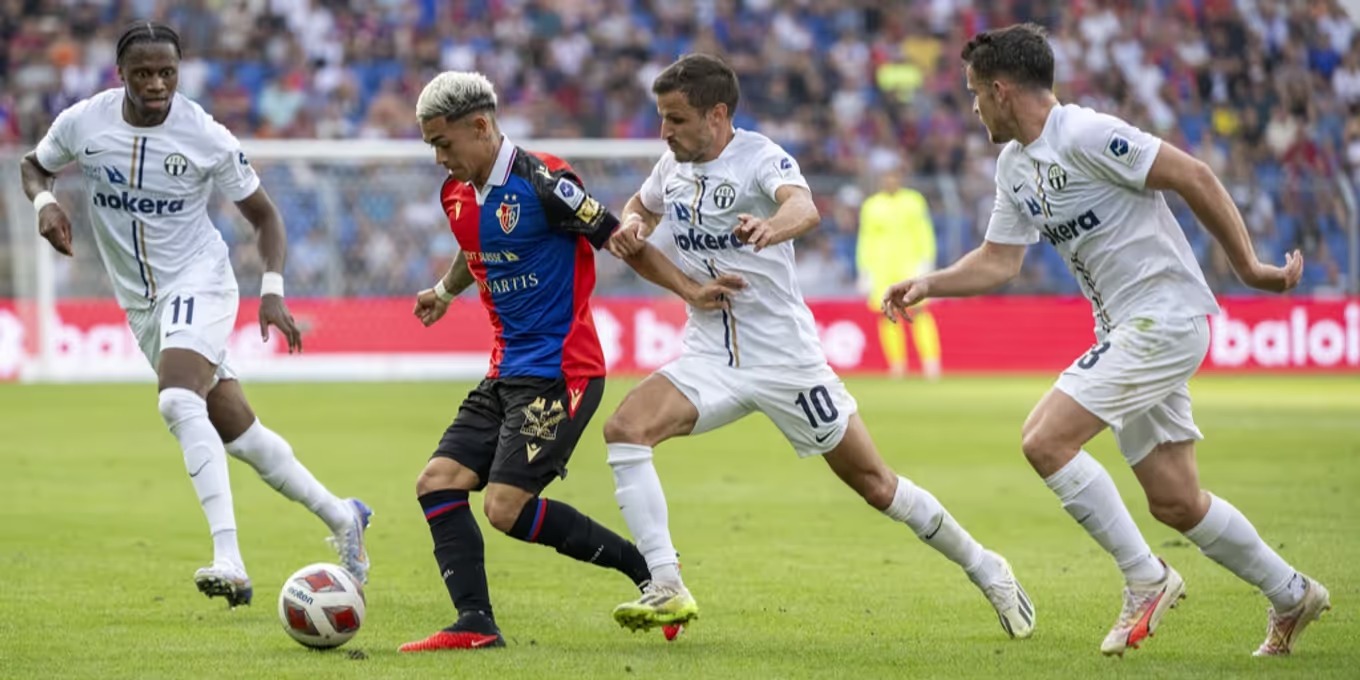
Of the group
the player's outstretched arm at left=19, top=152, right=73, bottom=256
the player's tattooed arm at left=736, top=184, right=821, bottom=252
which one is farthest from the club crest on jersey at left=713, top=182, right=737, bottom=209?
the player's outstretched arm at left=19, top=152, right=73, bottom=256

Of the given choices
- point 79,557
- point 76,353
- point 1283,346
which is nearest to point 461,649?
point 79,557

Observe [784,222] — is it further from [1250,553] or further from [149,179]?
[149,179]

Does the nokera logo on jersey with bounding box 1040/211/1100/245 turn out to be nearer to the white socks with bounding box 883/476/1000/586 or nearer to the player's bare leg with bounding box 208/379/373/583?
the white socks with bounding box 883/476/1000/586

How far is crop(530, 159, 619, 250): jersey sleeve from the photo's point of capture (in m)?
6.91

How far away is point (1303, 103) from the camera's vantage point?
29.4 meters

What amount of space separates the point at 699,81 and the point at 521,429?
1.43 meters

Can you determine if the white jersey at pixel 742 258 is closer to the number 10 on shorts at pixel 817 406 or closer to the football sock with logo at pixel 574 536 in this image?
the number 10 on shorts at pixel 817 406

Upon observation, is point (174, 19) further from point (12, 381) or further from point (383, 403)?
point (383, 403)

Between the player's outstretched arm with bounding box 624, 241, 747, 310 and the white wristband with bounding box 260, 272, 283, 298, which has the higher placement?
the player's outstretched arm with bounding box 624, 241, 747, 310

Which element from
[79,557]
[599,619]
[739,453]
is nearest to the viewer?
[599,619]

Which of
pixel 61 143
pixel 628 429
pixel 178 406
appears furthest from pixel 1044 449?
pixel 61 143

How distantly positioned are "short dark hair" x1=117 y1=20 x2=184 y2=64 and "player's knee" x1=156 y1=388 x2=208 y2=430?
140cm

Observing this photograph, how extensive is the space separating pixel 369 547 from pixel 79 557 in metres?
1.46

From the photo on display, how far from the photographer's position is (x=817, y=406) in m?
7.09
